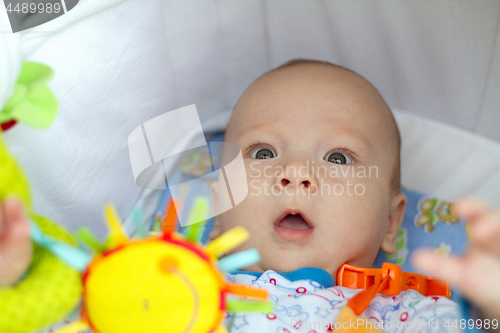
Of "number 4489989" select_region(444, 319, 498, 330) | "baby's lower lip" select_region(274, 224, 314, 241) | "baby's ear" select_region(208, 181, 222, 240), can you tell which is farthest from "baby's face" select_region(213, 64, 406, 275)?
"number 4489989" select_region(444, 319, 498, 330)

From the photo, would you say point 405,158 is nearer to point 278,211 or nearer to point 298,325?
point 278,211

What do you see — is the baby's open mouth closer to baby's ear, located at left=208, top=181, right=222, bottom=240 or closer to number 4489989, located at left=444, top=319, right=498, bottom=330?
baby's ear, located at left=208, top=181, right=222, bottom=240

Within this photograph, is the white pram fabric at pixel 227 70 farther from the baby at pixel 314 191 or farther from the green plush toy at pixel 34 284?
the green plush toy at pixel 34 284

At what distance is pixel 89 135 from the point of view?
952mm

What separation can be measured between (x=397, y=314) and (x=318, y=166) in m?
0.30

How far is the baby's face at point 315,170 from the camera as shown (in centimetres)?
88

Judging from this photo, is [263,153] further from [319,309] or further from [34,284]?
[34,284]

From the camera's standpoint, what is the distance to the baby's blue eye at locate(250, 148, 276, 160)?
992 mm

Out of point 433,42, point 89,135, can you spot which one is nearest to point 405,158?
point 433,42

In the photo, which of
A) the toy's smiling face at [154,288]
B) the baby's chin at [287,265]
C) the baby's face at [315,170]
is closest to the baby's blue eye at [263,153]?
the baby's face at [315,170]

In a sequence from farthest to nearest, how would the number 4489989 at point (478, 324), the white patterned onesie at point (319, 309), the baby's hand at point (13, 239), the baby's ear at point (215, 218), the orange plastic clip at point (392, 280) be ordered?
the baby's ear at point (215, 218) < the orange plastic clip at point (392, 280) < the white patterned onesie at point (319, 309) < the number 4489989 at point (478, 324) < the baby's hand at point (13, 239)

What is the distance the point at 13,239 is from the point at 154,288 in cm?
13

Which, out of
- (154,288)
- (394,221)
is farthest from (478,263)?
(394,221)

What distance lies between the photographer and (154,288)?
1.39 ft
